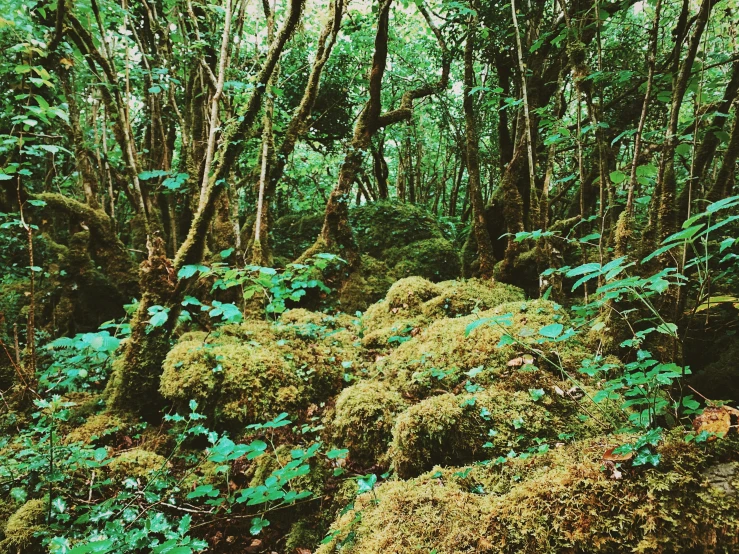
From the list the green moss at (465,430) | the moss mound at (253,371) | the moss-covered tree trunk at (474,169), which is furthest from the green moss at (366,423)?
the moss-covered tree trunk at (474,169)

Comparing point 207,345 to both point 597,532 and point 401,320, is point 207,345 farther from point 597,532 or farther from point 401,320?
point 597,532

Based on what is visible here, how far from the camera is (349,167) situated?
6562mm

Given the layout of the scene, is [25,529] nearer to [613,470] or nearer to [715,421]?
[613,470]

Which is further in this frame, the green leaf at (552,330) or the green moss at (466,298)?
the green moss at (466,298)

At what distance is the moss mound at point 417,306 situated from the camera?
4.50 meters

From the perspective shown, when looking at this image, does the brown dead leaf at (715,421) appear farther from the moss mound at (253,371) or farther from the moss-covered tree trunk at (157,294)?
the moss-covered tree trunk at (157,294)

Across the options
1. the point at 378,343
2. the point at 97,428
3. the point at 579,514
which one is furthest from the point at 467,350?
the point at 97,428

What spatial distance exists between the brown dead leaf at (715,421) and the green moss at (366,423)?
1.76 metres

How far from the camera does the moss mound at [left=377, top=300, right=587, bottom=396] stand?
10.1ft

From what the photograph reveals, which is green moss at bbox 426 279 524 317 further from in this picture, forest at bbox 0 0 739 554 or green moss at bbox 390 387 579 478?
green moss at bbox 390 387 579 478

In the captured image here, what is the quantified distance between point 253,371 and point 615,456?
291 centimetres

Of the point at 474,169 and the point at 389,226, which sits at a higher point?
the point at 474,169

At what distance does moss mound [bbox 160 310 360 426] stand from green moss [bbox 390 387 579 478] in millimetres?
1489

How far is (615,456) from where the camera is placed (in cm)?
146
